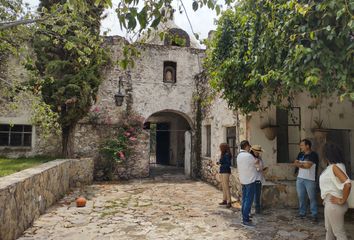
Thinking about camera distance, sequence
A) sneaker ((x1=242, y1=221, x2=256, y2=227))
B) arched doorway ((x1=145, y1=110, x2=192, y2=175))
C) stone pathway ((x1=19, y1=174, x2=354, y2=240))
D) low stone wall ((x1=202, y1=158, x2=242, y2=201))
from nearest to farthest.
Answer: stone pathway ((x1=19, y1=174, x2=354, y2=240))
sneaker ((x1=242, y1=221, x2=256, y2=227))
low stone wall ((x1=202, y1=158, x2=242, y2=201))
arched doorway ((x1=145, y1=110, x2=192, y2=175))

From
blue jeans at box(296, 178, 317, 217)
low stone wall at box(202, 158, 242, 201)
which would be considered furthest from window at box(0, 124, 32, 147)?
blue jeans at box(296, 178, 317, 217)

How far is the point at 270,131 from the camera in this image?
23.8 ft

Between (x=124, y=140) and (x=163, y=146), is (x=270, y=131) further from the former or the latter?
(x=163, y=146)

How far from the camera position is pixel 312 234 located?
16.6 feet

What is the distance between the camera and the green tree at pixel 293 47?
11.6ft

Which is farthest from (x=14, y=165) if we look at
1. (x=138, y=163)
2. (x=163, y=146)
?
(x=163, y=146)

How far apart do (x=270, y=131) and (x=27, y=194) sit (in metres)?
5.61

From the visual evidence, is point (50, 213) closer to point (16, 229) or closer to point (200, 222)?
point (16, 229)

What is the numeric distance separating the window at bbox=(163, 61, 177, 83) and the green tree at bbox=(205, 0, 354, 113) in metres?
6.62

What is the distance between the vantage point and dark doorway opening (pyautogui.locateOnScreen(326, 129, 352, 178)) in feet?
24.8

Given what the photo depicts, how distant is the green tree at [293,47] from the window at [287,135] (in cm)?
167

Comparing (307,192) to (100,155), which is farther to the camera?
(100,155)

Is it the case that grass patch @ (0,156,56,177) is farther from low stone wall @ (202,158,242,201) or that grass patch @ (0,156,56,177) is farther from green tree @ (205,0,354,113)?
low stone wall @ (202,158,242,201)

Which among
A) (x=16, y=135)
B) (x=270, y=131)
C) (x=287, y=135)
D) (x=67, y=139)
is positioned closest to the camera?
(x=270, y=131)
